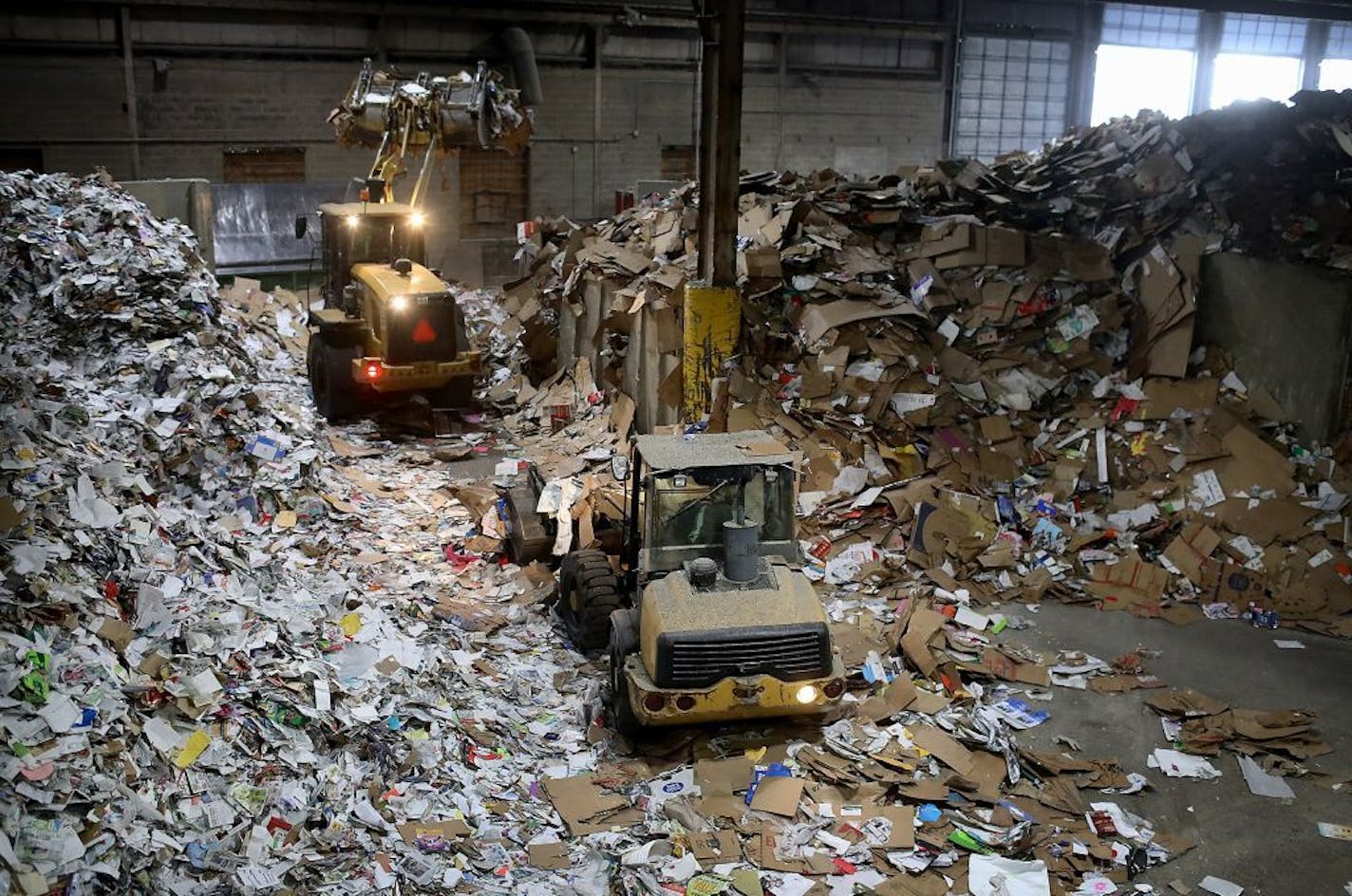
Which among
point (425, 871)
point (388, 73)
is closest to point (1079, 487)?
point (425, 871)

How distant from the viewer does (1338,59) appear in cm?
2844

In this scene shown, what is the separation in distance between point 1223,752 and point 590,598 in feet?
13.0

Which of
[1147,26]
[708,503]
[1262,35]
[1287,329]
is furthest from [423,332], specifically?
[1262,35]

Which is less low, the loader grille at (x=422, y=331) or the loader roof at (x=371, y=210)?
the loader roof at (x=371, y=210)

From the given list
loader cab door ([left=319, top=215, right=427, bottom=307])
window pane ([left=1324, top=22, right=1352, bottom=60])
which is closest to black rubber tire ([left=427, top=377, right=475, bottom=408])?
loader cab door ([left=319, top=215, right=427, bottom=307])

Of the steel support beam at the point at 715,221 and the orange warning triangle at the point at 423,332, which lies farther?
the orange warning triangle at the point at 423,332

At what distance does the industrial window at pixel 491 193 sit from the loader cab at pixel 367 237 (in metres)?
7.24

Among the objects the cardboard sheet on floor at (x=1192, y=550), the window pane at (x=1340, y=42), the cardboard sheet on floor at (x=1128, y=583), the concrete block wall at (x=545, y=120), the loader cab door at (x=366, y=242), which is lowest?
the cardboard sheet on floor at (x=1128, y=583)

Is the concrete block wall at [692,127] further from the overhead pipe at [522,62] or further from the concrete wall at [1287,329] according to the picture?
the concrete wall at [1287,329]

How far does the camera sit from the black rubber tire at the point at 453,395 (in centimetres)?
1300

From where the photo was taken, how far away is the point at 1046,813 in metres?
6.18

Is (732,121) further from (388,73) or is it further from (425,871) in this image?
(425,871)

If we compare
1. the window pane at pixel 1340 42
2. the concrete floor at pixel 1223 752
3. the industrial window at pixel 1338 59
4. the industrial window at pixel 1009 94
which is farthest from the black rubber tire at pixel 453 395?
the window pane at pixel 1340 42

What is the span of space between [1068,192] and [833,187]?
8.08 feet
